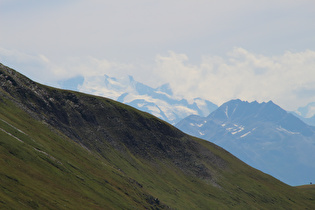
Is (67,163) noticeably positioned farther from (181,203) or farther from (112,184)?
(181,203)

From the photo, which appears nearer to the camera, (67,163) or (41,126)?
(67,163)

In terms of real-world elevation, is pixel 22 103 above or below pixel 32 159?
above

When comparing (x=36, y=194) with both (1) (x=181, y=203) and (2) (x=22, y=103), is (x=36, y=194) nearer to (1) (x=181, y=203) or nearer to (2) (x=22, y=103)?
(2) (x=22, y=103)

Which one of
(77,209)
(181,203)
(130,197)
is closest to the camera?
(77,209)

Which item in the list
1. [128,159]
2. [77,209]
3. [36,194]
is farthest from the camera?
[128,159]

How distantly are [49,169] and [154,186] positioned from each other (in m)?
75.9

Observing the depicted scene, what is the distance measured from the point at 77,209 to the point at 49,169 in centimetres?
2167

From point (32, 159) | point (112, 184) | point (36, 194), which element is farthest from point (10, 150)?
point (112, 184)

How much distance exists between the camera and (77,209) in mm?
96062

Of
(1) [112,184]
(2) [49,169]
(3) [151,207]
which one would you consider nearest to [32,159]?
(2) [49,169]

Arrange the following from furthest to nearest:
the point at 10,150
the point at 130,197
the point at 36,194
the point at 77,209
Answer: the point at 130,197, the point at 10,150, the point at 77,209, the point at 36,194

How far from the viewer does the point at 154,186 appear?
180500 mm

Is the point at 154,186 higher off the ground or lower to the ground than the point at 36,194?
higher

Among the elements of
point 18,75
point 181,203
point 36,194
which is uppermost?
point 18,75
